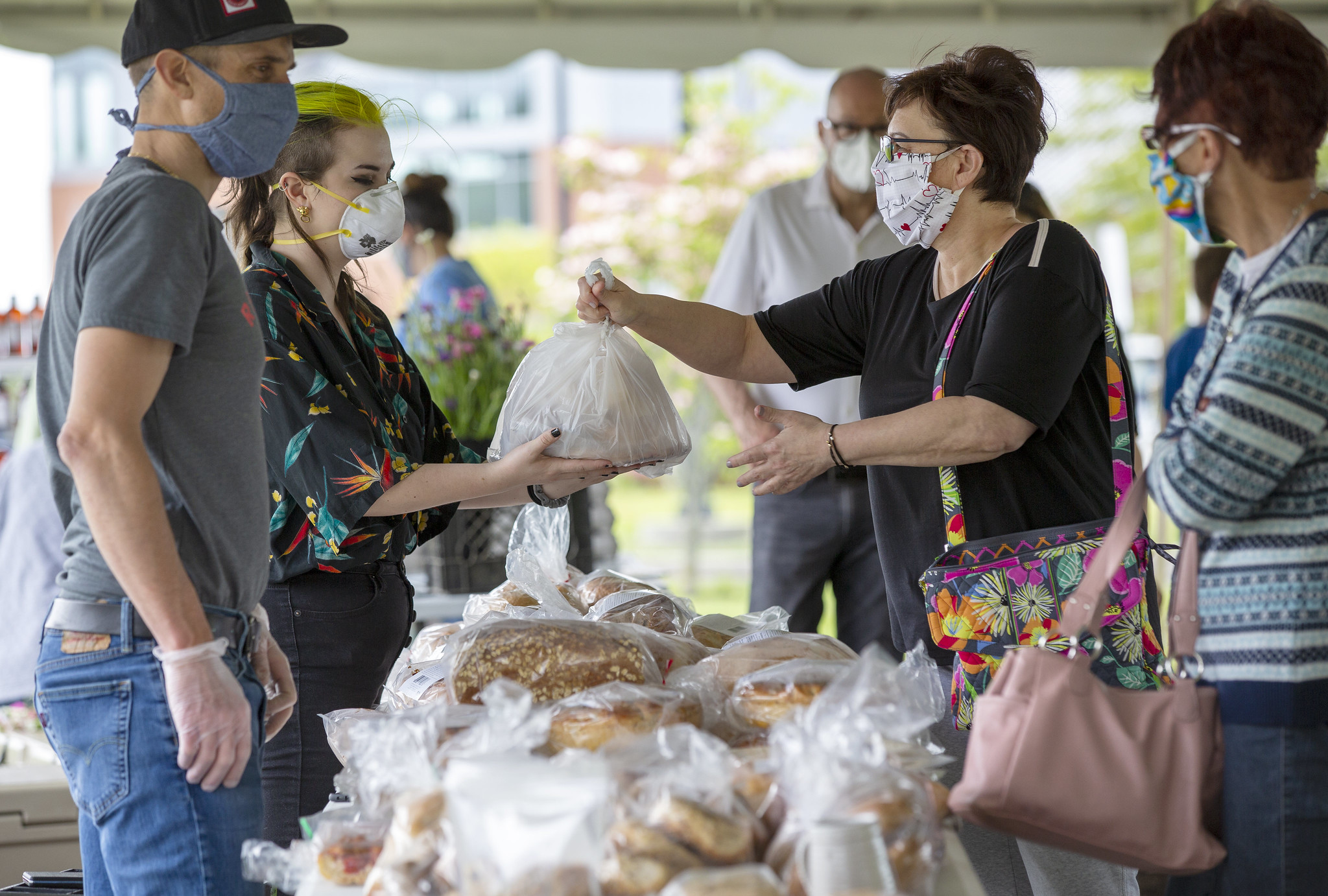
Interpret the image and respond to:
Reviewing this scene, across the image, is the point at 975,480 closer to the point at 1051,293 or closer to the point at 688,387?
the point at 1051,293

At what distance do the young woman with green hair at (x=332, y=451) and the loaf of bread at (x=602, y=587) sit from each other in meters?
0.17

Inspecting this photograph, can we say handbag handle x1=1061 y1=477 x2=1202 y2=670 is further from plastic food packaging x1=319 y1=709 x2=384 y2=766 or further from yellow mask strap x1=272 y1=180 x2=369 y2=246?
yellow mask strap x1=272 y1=180 x2=369 y2=246

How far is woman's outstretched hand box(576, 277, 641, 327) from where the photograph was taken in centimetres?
201

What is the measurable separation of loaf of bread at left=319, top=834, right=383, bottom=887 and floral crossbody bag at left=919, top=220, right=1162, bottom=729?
92cm

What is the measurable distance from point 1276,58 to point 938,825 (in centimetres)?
91

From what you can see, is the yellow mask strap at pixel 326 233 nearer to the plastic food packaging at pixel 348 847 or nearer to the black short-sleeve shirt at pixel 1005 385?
the black short-sleeve shirt at pixel 1005 385

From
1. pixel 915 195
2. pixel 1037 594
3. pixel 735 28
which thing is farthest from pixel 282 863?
pixel 735 28

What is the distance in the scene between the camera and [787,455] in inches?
71.2

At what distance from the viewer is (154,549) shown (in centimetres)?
124

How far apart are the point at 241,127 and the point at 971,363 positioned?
1102 mm

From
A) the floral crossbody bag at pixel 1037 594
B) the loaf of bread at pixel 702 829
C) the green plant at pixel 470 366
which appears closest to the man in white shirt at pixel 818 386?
the green plant at pixel 470 366

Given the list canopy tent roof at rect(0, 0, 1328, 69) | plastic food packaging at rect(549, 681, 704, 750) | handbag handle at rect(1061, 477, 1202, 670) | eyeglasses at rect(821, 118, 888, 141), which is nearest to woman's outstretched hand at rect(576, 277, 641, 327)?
plastic food packaging at rect(549, 681, 704, 750)

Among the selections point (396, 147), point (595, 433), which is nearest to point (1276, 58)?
point (595, 433)

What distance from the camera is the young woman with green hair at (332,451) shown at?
1738 mm
